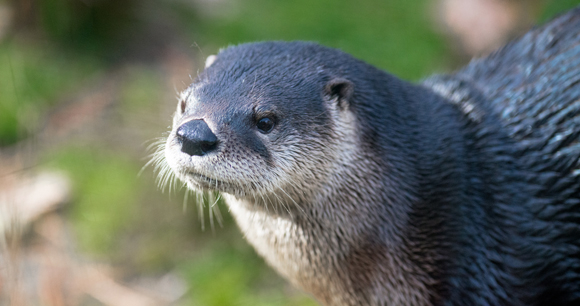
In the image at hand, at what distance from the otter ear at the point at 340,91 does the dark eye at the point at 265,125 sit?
22cm

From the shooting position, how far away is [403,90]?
2.20 m

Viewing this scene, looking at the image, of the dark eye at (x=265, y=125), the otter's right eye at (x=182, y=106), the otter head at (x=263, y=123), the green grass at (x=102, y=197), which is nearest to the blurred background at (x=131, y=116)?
the green grass at (x=102, y=197)

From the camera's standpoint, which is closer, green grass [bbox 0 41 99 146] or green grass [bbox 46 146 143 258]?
green grass [bbox 46 146 143 258]

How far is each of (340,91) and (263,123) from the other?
0.95 feet

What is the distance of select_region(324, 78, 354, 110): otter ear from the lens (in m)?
1.96

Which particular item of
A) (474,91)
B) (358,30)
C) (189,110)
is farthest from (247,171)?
(358,30)

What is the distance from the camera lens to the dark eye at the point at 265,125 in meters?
1.87

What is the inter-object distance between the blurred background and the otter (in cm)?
56

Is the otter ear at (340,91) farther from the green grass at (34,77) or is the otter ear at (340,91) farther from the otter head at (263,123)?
the green grass at (34,77)

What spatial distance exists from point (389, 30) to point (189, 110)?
12.0 feet

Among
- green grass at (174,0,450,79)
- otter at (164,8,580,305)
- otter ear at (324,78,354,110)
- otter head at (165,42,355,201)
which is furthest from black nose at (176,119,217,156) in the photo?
green grass at (174,0,450,79)

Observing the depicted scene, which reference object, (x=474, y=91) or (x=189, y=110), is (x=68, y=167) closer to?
(x=189, y=110)

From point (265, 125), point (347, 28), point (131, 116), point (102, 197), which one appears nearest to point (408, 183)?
point (265, 125)

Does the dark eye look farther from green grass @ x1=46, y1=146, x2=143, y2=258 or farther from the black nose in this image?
green grass @ x1=46, y1=146, x2=143, y2=258
